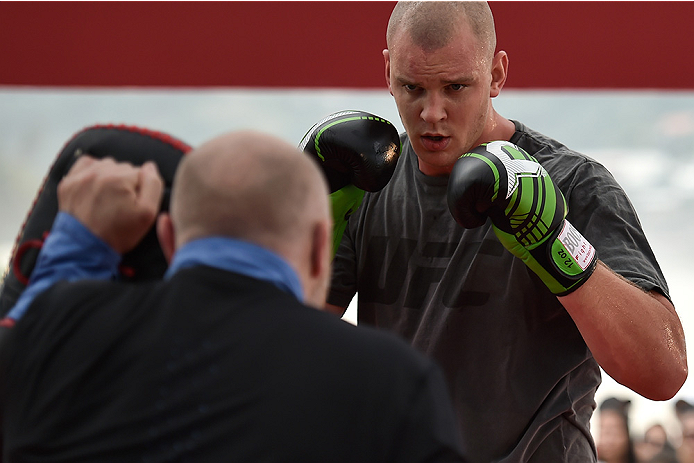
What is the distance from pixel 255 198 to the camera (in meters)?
0.73

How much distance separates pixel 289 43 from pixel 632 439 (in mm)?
2759

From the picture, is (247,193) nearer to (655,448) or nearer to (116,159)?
(116,159)

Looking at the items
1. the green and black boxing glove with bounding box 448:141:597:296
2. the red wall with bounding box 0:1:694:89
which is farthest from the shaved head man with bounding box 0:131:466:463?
the red wall with bounding box 0:1:694:89

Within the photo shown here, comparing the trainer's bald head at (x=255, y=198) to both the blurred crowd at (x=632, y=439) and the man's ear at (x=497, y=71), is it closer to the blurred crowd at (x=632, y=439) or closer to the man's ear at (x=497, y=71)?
the man's ear at (x=497, y=71)

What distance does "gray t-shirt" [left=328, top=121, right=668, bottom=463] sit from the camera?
1391mm

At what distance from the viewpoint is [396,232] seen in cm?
160

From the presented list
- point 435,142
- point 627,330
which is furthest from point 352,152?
point 627,330

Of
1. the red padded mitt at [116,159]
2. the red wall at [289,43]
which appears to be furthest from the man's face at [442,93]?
the red wall at [289,43]

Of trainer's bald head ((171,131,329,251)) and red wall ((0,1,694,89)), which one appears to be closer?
trainer's bald head ((171,131,329,251))

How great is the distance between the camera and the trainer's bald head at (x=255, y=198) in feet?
2.42

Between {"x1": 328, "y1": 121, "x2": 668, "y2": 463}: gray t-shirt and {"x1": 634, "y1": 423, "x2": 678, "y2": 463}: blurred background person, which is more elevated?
{"x1": 328, "y1": 121, "x2": 668, "y2": 463}: gray t-shirt

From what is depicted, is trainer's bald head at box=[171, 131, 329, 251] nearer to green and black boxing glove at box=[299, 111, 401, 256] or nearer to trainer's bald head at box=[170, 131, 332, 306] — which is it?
trainer's bald head at box=[170, 131, 332, 306]

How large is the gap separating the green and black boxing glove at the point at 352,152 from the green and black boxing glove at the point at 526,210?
0.64 feet

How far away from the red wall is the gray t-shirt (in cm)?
125
